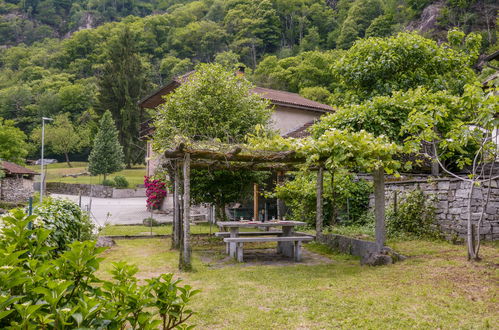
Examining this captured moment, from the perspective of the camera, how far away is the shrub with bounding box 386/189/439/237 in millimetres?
10203

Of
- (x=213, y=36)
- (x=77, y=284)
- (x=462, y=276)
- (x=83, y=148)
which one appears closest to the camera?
(x=77, y=284)

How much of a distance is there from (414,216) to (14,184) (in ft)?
114

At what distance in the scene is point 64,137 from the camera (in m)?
52.6

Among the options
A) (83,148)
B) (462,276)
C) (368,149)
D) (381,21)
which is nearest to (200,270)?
(368,149)

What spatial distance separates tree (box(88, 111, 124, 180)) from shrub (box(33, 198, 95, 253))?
34.9m

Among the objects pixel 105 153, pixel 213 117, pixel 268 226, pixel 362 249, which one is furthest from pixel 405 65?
pixel 105 153

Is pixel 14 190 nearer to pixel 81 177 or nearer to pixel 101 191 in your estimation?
pixel 101 191

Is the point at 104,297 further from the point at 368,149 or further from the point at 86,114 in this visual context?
the point at 86,114

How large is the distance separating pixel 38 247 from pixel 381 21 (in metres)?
50.5

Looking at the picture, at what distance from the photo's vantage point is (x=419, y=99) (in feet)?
35.0

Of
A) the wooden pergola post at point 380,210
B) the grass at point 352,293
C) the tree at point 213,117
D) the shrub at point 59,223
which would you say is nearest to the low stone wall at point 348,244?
the wooden pergola post at point 380,210

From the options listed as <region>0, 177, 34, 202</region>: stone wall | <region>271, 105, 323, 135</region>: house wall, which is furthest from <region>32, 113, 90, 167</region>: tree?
<region>271, 105, 323, 135</region>: house wall

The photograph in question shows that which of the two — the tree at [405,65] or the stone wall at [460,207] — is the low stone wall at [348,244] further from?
the tree at [405,65]

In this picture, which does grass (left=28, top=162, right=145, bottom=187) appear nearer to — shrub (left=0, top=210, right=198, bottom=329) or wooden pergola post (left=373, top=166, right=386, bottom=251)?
wooden pergola post (left=373, top=166, right=386, bottom=251)
